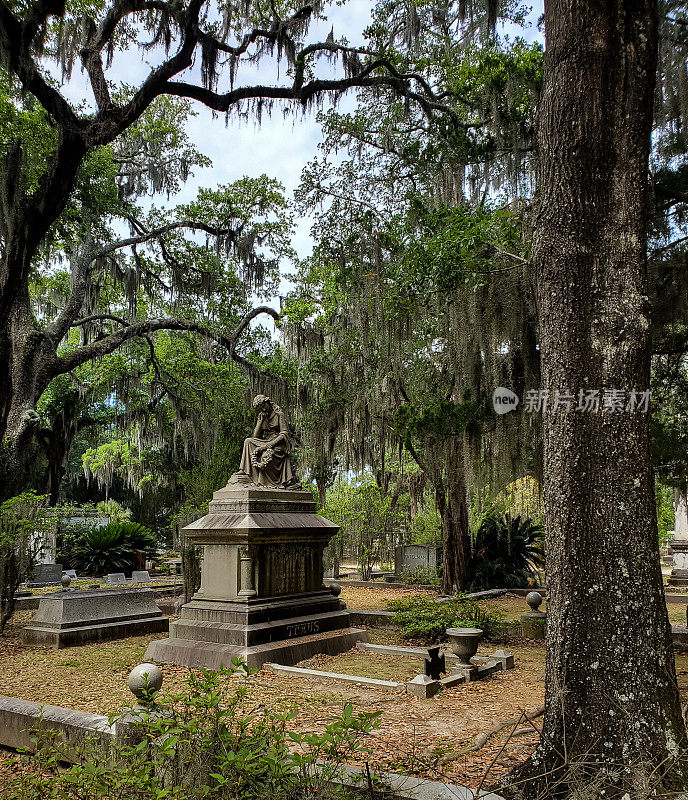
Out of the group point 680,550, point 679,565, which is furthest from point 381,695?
point 680,550

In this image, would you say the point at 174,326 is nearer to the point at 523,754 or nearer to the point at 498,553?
the point at 498,553

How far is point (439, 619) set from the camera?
321 inches

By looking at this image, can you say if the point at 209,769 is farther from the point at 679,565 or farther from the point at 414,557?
the point at 679,565

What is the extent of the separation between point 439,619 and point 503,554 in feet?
25.7

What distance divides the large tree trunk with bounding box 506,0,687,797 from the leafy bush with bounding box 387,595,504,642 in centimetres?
476

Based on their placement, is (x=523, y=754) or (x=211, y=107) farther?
(x=211, y=107)

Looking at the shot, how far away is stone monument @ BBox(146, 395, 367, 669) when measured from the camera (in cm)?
751

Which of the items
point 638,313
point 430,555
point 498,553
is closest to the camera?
point 638,313

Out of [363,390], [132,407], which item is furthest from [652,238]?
[132,407]

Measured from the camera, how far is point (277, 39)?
9.25m

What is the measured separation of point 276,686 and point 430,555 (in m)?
11.8

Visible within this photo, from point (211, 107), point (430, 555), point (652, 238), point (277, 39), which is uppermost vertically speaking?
point (277, 39)

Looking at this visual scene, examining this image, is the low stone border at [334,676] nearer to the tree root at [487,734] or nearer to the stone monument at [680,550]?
the tree root at [487,734]

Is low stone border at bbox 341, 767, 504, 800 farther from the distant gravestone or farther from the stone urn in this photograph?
the distant gravestone
